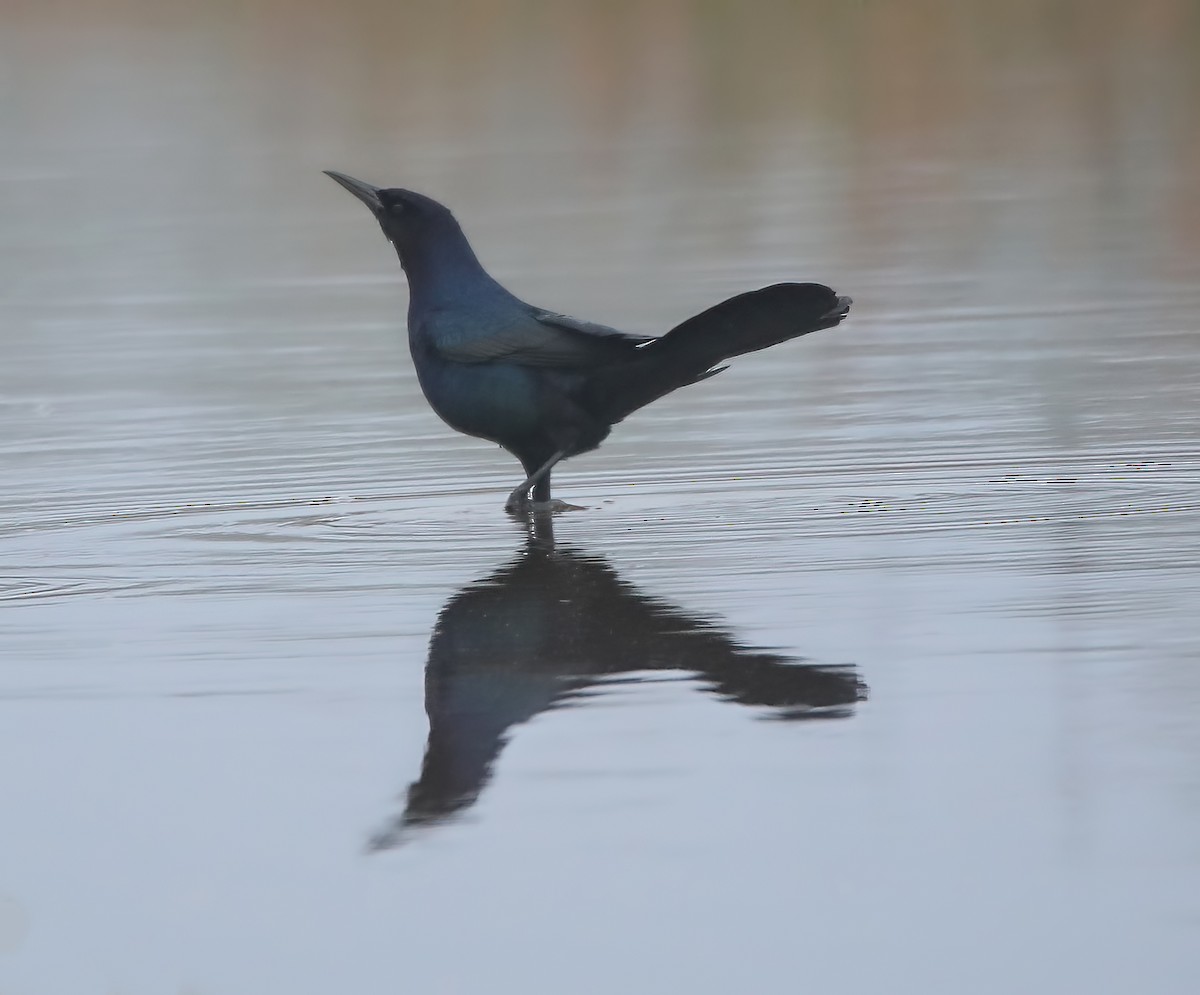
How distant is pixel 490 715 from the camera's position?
5.29 m

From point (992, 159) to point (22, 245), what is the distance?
7.83 m

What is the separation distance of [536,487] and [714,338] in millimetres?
921

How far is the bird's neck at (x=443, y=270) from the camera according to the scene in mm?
8023

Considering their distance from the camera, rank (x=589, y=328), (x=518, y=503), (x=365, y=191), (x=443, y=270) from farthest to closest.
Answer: (x=365, y=191), (x=443, y=270), (x=518, y=503), (x=589, y=328)

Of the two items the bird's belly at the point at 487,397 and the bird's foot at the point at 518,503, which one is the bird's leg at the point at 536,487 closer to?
the bird's foot at the point at 518,503

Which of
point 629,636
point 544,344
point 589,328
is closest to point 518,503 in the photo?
point 544,344

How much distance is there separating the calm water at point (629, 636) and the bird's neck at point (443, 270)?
68 cm

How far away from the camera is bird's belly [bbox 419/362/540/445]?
770cm

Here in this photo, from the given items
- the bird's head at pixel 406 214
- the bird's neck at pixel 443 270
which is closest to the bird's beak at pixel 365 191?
the bird's head at pixel 406 214

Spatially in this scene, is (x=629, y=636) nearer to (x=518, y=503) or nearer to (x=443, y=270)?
(x=518, y=503)

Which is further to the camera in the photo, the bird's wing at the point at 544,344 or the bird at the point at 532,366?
the bird's wing at the point at 544,344

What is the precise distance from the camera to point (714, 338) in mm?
7297

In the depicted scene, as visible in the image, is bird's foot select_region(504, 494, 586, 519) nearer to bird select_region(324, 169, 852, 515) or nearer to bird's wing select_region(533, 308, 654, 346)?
bird select_region(324, 169, 852, 515)

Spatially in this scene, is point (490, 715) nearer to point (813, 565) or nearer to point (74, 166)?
point (813, 565)
